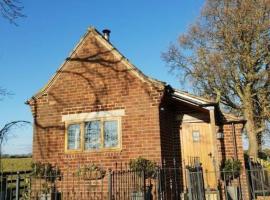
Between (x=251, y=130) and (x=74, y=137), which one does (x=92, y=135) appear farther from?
(x=251, y=130)

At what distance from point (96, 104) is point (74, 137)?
1637 millimetres

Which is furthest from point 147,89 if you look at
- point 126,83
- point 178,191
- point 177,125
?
point 178,191

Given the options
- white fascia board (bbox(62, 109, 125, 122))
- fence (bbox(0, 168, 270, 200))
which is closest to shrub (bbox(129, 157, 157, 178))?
fence (bbox(0, 168, 270, 200))

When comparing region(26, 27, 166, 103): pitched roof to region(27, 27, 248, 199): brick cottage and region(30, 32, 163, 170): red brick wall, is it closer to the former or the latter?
region(27, 27, 248, 199): brick cottage

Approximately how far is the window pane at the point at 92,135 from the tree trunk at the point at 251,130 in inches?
522

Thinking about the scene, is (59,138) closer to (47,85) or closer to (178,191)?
(47,85)

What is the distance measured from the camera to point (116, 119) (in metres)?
12.3

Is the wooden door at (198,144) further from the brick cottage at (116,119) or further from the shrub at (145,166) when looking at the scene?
the shrub at (145,166)

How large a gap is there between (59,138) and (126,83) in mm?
3624

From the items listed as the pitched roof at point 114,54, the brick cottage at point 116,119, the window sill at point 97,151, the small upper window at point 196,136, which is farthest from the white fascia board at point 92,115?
the small upper window at point 196,136

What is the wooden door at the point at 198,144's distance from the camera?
506 inches

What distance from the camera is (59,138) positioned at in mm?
12914

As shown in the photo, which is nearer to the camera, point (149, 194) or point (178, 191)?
point (149, 194)

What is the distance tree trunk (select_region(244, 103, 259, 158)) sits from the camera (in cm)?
2186
